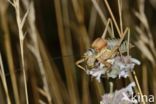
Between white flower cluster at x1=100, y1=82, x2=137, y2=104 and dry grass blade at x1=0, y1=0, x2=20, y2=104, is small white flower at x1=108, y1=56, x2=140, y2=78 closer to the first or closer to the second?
white flower cluster at x1=100, y1=82, x2=137, y2=104

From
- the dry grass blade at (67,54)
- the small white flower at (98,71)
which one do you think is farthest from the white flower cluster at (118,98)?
the dry grass blade at (67,54)

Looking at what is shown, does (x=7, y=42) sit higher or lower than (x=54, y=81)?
higher

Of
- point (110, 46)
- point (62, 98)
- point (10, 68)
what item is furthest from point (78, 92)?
point (110, 46)

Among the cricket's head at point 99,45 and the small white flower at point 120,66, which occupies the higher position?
the cricket's head at point 99,45

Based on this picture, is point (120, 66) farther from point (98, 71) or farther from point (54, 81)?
point (54, 81)

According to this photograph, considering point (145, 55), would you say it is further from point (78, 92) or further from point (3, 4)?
point (3, 4)

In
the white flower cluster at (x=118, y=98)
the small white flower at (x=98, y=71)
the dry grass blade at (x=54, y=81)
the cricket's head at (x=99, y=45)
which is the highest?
the cricket's head at (x=99, y=45)

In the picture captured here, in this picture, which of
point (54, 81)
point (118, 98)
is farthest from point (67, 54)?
point (118, 98)

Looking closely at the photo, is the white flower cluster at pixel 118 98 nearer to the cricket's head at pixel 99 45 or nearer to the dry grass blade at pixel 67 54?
the cricket's head at pixel 99 45

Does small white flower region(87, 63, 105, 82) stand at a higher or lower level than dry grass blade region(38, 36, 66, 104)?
higher

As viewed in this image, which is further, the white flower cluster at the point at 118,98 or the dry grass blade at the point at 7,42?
the dry grass blade at the point at 7,42

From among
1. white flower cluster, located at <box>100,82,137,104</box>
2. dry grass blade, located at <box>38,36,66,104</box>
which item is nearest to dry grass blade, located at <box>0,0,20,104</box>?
dry grass blade, located at <box>38,36,66,104</box>

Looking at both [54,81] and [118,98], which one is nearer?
[118,98]
